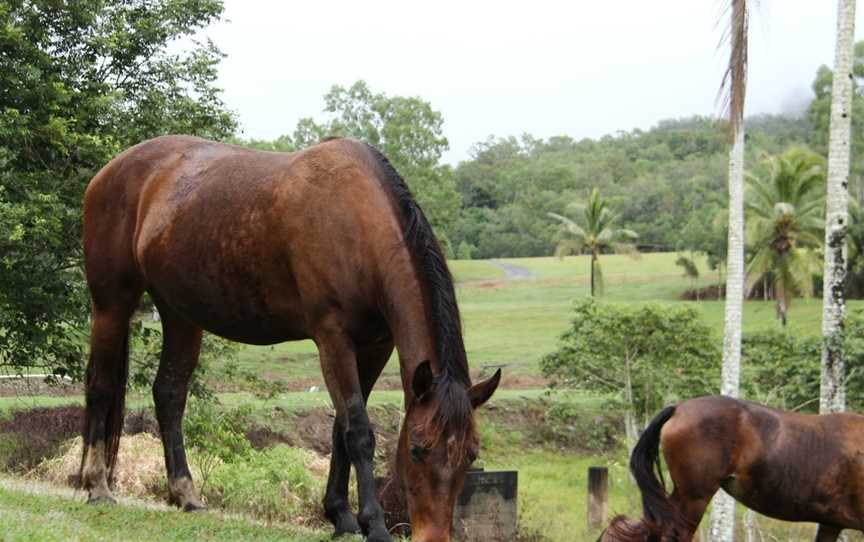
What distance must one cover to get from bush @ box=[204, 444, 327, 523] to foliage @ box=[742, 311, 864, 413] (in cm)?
1227

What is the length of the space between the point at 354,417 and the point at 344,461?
0.76 meters

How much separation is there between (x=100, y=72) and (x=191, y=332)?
9076 mm

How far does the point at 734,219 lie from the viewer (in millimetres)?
17453

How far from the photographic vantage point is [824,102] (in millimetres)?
68812

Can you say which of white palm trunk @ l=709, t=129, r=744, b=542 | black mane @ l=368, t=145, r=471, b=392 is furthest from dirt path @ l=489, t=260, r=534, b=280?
black mane @ l=368, t=145, r=471, b=392

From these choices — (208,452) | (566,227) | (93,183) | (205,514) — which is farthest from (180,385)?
(566,227)

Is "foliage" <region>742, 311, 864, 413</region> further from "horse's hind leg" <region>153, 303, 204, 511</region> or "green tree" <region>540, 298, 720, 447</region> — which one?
"horse's hind leg" <region>153, 303, 204, 511</region>

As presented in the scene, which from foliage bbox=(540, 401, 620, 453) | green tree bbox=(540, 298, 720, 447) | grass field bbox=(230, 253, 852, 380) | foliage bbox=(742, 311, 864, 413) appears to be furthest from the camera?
grass field bbox=(230, 253, 852, 380)

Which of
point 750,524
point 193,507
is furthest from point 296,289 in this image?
point 750,524

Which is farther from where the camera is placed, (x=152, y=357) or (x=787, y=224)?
(x=787, y=224)

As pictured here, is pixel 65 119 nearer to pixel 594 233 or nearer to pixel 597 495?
pixel 597 495

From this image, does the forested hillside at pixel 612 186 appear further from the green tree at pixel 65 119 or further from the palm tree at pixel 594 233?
the green tree at pixel 65 119

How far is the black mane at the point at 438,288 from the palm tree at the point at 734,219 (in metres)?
12.0

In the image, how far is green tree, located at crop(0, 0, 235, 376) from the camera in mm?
13195
